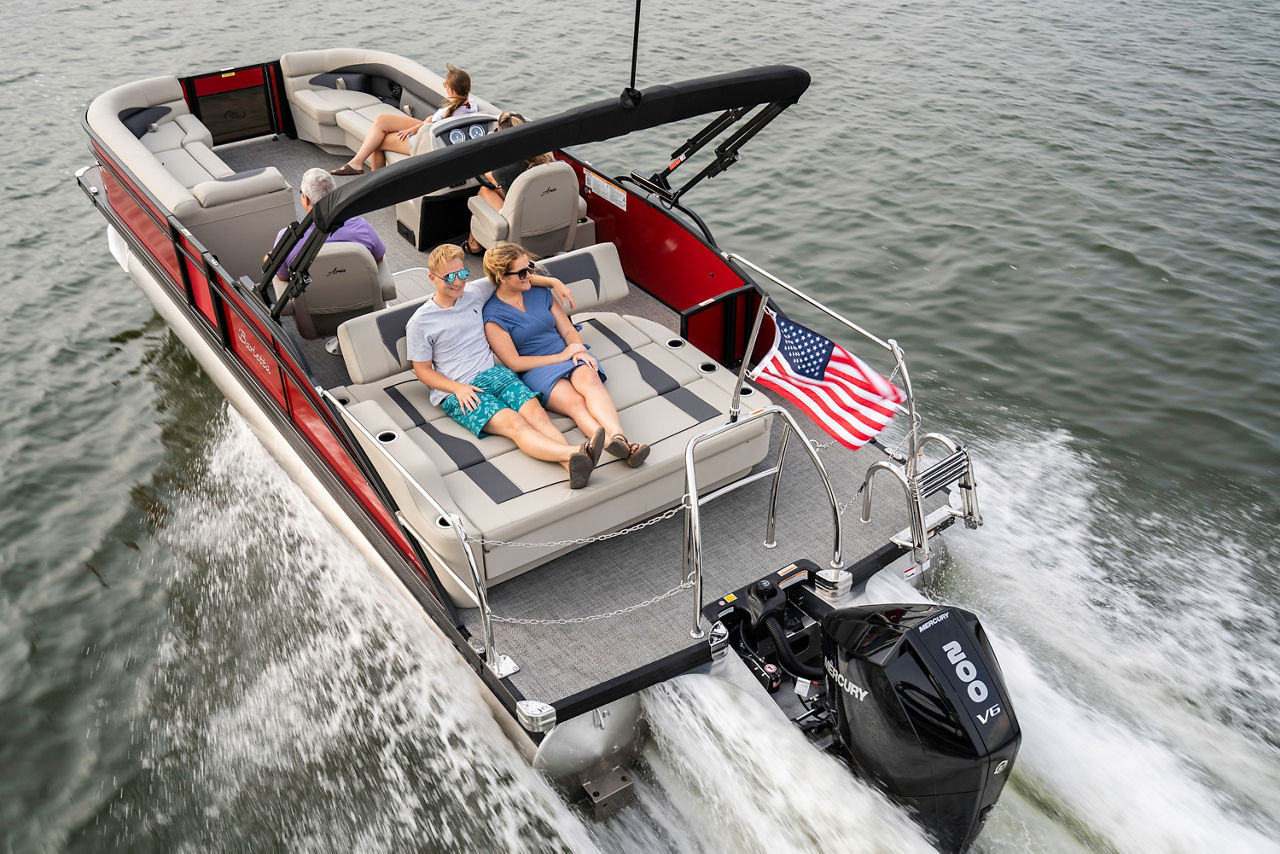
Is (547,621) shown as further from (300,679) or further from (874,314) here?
(874,314)

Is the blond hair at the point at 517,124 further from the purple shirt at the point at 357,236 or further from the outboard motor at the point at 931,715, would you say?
the outboard motor at the point at 931,715

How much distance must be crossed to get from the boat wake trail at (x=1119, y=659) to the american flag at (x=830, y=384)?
146cm

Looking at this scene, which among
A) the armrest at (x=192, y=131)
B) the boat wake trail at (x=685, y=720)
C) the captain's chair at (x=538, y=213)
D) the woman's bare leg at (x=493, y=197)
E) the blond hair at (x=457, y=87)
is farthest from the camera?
the armrest at (x=192, y=131)

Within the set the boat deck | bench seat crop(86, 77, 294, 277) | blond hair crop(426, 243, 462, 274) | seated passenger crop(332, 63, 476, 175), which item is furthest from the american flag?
seated passenger crop(332, 63, 476, 175)

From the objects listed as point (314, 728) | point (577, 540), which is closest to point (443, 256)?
point (577, 540)

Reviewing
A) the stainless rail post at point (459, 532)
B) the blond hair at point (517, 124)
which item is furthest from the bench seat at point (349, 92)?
the stainless rail post at point (459, 532)

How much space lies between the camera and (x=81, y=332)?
7785 mm

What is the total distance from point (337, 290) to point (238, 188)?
1074 mm

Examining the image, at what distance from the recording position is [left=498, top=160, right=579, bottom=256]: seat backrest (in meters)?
6.08

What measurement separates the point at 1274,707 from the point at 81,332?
8.10m

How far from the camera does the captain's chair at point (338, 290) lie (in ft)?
17.3

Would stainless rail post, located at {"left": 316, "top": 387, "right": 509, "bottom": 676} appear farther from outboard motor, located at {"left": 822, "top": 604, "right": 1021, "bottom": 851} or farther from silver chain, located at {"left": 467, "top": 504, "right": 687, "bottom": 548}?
outboard motor, located at {"left": 822, "top": 604, "right": 1021, "bottom": 851}

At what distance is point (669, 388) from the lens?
504 cm

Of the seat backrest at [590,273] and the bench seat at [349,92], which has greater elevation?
the seat backrest at [590,273]
